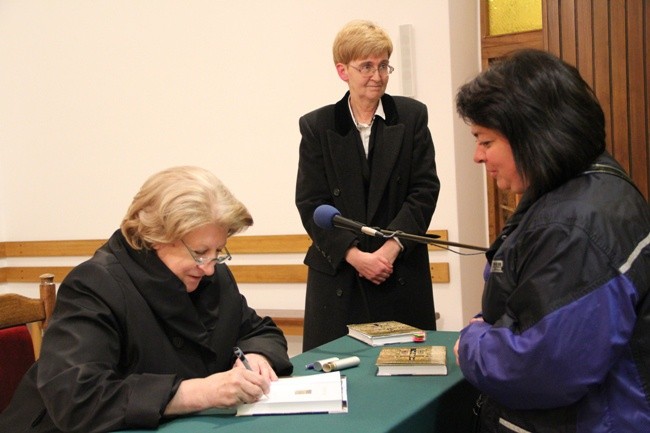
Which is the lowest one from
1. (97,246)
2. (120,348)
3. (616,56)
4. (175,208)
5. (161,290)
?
(97,246)

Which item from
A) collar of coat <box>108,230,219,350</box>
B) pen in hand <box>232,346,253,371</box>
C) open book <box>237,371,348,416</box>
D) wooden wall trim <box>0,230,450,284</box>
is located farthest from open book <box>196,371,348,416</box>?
wooden wall trim <box>0,230,450,284</box>

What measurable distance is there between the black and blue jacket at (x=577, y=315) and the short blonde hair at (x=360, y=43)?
165 cm

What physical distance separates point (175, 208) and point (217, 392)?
533 millimetres

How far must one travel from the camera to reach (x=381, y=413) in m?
1.93

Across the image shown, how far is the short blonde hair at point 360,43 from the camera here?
10.6ft

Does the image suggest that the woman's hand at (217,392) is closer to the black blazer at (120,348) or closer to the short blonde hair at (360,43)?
the black blazer at (120,348)

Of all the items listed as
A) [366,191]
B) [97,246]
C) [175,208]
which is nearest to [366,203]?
[366,191]

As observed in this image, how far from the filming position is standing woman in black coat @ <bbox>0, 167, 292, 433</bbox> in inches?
75.5

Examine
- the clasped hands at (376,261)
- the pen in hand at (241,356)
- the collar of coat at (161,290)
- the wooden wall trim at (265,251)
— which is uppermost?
the collar of coat at (161,290)

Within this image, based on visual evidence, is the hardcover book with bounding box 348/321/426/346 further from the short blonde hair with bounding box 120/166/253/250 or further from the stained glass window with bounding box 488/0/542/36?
the stained glass window with bounding box 488/0/542/36

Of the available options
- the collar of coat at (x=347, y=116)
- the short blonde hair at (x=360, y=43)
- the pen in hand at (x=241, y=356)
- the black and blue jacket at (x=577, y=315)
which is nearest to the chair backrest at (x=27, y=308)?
the pen in hand at (x=241, y=356)

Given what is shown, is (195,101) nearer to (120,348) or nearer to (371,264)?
(371,264)

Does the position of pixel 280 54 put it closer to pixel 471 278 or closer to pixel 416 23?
pixel 416 23

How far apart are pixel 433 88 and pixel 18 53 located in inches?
142
